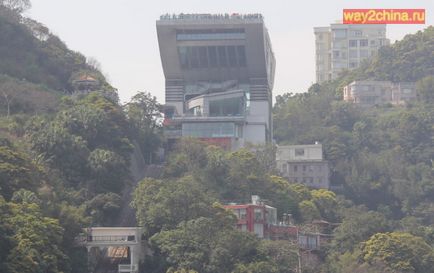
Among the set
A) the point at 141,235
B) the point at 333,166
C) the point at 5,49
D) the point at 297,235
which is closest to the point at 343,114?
the point at 333,166

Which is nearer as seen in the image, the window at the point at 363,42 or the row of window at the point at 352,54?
the row of window at the point at 352,54

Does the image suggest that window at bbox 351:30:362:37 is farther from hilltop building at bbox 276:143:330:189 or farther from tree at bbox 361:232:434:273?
tree at bbox 361:232:434:273

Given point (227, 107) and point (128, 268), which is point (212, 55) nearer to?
point (227, 107)

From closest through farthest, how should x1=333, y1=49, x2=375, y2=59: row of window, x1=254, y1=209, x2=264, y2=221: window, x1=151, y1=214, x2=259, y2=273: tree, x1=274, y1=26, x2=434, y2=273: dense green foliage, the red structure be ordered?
x1=151, y1=214, x2=259, y2=273: tree → x1=274, y1=26, x2=434, y2=273: dense green foliage → the red structure → x1=254, y1=209, x2=264, y2=221: window → x1=333, y1=49, x2=375, y2=59: row of window

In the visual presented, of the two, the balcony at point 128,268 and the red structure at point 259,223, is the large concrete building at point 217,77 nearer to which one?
the red structure at point 259,223

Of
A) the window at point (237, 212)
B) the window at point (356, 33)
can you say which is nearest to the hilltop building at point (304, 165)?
the window at point (237, 212)

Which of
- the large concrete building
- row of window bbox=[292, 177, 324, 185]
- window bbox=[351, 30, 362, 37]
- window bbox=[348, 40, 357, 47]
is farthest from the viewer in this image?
window bbox=[348, 40, 357, 47]

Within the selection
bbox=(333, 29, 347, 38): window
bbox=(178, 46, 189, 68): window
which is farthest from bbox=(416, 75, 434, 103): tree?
bbox=(333, 29, 347, 38): window
